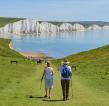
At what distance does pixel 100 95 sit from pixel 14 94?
6.65 m

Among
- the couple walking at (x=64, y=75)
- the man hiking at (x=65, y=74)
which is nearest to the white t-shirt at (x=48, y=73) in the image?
the couple walking at (x=64, y=75)

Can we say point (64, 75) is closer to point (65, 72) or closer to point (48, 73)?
point (65, 72)

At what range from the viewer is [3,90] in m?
35.6

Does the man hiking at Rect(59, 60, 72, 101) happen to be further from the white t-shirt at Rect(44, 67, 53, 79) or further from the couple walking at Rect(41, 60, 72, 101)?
the white t-shirt at Rect(44, 67, 53, 79)

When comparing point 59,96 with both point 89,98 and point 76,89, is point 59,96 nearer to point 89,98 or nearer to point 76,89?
point 89,98

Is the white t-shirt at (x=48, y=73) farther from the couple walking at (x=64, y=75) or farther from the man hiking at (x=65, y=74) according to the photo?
the man hiking at (x=65, y=74)

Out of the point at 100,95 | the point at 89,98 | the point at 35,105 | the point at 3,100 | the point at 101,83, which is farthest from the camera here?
the point at 101,83

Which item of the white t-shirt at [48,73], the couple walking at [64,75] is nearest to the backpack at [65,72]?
the couple walking at [64,75]

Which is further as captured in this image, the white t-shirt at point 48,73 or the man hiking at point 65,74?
the white t-shirt at point 48,73

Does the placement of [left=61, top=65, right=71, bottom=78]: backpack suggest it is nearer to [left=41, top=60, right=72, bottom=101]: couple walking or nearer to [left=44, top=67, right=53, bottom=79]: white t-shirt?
[left=41, top=60, right=72, bottom=101]: couple walking

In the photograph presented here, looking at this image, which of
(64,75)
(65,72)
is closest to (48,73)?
(64,75)

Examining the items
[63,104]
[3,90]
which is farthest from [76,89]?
[63,104]

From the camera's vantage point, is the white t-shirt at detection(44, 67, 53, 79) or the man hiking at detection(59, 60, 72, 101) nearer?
the man hiking at detection(59, 60, 72, 101)

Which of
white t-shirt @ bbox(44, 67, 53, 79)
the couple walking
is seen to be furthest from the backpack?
white t-shirt @ bbox(44, 67, 53, 79)
